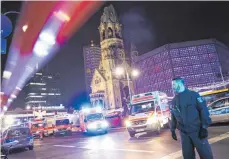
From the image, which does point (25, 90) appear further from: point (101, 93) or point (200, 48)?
point (200, 48)

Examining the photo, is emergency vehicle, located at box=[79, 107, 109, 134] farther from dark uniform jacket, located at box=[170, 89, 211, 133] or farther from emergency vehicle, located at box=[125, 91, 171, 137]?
dark uniform jacket, located at box=[170, 89, 211, 133]

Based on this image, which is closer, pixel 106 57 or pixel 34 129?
pixel 34 129

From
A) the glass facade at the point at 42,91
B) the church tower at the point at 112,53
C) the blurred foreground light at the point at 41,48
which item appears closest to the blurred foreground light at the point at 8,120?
the church tower at the point at 112,53

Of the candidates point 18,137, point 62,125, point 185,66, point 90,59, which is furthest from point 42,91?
point 18,137

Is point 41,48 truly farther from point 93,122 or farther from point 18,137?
point 93,122

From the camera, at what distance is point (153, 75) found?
10362 cm


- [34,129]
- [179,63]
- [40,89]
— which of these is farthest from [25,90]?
[34,129]

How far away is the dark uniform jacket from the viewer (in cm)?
455

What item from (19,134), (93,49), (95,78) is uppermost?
(93,49)

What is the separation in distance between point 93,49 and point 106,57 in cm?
6832

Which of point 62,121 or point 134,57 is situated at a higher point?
point 134,57

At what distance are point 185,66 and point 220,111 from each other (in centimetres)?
8083

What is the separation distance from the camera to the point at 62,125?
30969mm

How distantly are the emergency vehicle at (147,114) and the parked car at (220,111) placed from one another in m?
3.27
